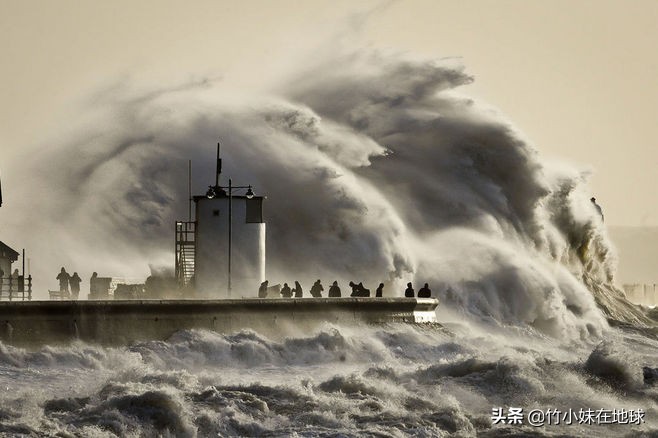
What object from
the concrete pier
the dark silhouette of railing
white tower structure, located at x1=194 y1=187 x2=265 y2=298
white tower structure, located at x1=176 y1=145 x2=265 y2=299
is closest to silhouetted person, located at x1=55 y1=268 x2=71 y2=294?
the dark silhouette of railing

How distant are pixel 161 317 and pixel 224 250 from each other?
4.88 meters

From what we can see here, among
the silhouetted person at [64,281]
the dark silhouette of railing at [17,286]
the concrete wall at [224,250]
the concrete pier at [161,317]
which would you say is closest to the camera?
the concrete pier at [161,317]

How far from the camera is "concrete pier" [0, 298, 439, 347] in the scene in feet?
93.4

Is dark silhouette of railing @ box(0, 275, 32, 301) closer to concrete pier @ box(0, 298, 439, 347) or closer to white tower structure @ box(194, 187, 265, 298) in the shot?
concrete pier @ box(0, 298, 439, 347)

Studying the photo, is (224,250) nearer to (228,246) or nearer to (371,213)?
(228,246)

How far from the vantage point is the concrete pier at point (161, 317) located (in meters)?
28.5

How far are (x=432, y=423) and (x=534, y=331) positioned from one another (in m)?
20.7

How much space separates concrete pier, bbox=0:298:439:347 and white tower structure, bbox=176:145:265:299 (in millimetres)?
2589

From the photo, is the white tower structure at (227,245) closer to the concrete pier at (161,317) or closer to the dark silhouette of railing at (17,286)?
the concrete pier at (161,317)

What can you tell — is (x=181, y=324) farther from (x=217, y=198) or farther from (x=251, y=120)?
(x=251, y=120)

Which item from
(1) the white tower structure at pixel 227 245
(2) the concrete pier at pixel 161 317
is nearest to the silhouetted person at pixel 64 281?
(1) the white tower structure at pixel 227 245

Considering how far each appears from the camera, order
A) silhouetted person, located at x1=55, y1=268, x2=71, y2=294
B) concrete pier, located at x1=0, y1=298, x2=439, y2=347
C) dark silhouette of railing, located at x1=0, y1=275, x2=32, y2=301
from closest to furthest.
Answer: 1. concrete pier, located at x1=0, y1=298, x2=439, y2=347
2. dark silhouette of railing, located at x1=0, y1=275, x2=32, y2=301
3. silhouetted person, located at x1=55, y1=268, x2=71, y2=294

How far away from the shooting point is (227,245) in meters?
34.7

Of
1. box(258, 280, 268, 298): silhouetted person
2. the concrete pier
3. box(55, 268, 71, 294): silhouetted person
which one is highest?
box(55, 268, 71, 294): silhouetted person
